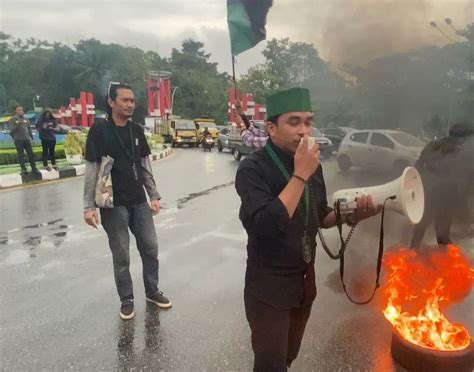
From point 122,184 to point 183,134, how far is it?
22544 mm

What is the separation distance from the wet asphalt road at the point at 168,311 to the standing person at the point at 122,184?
1.08ft

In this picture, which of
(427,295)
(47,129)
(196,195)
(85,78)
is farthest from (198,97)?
(427,295)

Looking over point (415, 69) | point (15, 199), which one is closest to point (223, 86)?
point (15, 199)

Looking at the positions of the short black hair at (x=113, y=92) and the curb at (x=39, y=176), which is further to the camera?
the curb at (x=39, y=176)

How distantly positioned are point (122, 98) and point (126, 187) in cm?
66

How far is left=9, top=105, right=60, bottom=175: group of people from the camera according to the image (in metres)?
9.66

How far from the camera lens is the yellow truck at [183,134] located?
83.1ft

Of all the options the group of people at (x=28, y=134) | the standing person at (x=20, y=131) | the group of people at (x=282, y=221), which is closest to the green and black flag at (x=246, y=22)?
the group of people at (x=282, y=221)

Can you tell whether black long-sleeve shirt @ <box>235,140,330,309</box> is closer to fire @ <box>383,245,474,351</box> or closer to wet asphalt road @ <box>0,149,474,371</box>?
wet asphalt road @ <box>0,149,474,371</box>

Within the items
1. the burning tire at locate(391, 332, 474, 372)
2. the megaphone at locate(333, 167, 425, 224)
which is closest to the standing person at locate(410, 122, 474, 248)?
the burning tire at locate(391, 332, 474, 372)

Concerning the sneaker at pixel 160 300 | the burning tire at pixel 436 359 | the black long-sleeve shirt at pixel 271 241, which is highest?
the black long-sleeve shirt at pixel 271 241

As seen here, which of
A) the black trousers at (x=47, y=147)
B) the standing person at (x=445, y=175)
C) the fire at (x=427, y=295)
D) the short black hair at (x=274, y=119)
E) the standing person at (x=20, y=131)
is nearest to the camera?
the short black hair at (x=274, y=119)

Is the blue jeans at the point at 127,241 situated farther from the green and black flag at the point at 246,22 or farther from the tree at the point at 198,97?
the tree at the point at 198,97

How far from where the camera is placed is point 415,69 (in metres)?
3.41
